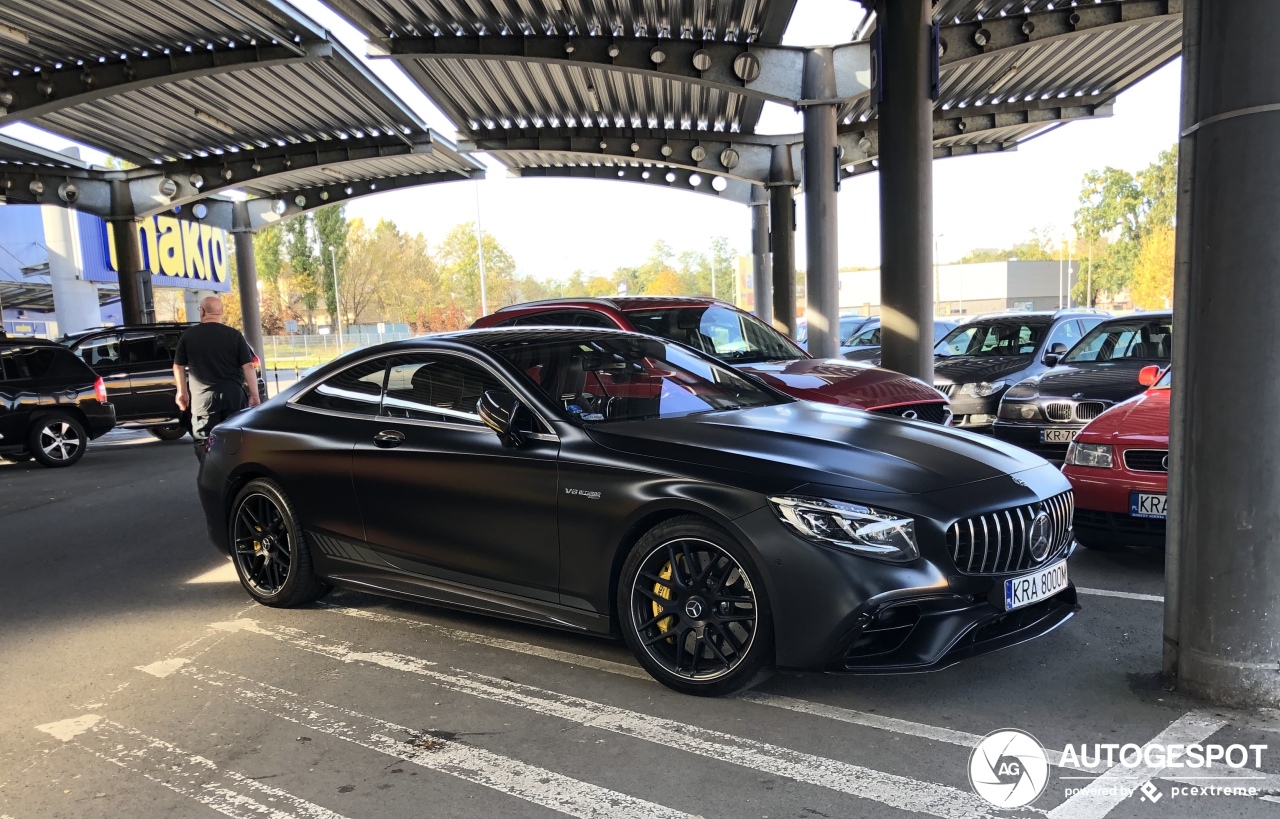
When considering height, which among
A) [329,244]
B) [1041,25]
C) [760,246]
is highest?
[329,244]

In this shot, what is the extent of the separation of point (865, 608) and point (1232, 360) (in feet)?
5.50

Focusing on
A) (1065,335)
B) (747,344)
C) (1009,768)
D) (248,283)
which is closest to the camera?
(1009,768)

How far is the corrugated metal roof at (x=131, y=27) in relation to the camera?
14.2 m

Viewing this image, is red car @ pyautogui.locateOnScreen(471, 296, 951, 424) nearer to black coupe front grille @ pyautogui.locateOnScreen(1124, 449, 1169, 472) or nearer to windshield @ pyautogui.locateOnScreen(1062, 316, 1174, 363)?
black coupe front grille @ pyautogui.locateOnScreen(1124, 449, 1169, 472)

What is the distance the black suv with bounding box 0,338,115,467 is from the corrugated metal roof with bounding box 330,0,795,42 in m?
6.46

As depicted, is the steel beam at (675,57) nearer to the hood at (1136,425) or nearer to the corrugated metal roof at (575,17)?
the corrugated metal roof at (575,17)

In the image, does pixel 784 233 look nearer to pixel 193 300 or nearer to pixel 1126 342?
pixel 1126 342

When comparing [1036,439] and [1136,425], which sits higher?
[1136,425]

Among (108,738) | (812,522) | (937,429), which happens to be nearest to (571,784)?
(812,522)

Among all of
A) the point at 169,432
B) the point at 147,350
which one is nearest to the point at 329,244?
the point at 169,432

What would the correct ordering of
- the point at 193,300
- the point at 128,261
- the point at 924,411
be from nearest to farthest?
1. the point at 924,411
2. the point at 128,261
3. the point at 193,300

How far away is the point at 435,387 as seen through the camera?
5.06 metres

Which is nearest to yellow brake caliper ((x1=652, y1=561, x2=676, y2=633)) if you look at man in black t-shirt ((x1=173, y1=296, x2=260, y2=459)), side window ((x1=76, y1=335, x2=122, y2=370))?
man in black t-shirt ((x1=173, y1=296, x2=260, y2=459))

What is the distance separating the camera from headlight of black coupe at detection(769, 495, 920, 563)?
12.0 feet
